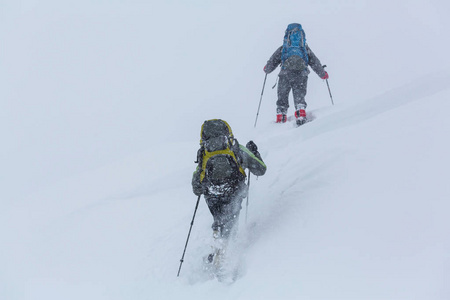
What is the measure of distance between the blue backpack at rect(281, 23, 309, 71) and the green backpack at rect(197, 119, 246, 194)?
429 cm

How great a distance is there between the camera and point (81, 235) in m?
7.51

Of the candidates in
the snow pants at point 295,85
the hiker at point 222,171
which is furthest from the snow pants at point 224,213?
the snow pants at point 295,85

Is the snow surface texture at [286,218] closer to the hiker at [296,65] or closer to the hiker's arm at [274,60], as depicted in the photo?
the hiker at [296,65]

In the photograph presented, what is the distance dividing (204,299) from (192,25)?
174 meters

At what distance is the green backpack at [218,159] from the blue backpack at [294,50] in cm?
429

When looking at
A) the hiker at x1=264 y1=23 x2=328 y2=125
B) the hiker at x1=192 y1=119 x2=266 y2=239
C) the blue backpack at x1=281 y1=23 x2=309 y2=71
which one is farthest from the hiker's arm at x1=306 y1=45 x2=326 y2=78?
the hiker at x1=192 y1=119 x2=266 y2=239

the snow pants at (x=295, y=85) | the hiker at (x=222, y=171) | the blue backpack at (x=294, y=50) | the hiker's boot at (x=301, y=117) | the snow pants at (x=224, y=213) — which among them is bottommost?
the snow pants at (x=224, y=213)

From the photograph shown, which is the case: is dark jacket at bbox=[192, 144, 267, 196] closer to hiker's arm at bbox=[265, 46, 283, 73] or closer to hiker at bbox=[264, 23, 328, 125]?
hiker at bbox=[264, 23, 328, 125]

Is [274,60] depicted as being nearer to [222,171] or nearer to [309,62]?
[309,62]

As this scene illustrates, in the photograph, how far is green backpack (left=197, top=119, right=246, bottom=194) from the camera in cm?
477

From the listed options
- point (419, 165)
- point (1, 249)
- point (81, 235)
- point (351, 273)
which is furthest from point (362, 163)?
point (1, 249)

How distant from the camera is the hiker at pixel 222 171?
15.7 feet

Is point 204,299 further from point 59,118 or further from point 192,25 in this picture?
point 192,25

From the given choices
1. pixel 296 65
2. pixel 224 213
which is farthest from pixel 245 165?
pixel 296 65
